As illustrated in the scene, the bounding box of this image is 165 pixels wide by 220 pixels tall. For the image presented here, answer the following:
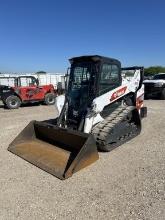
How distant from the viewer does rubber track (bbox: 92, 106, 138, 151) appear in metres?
5.78

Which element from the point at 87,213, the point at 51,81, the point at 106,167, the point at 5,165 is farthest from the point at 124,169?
the point at 51,81

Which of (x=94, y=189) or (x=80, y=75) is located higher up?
(x=80, y=75)

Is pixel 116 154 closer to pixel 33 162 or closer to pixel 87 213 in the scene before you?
pixel 33 162

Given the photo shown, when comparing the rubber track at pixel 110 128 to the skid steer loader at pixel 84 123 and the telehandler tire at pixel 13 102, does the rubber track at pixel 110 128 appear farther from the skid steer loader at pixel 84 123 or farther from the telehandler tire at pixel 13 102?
the telehandler tire at pixel 13 102

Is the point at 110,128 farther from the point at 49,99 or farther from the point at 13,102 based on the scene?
the point at 49,99

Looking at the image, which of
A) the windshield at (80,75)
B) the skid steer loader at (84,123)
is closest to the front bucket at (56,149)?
the skid steer loader at (84,123)

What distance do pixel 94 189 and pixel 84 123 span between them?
6.67 feet

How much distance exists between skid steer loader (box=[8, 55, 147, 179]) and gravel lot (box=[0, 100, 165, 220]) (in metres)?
0.31

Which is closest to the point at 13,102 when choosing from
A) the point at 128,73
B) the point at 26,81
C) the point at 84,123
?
the point at 26,81

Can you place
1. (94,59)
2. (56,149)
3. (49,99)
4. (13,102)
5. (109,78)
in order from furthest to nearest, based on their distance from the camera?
(49,99) → (13,102) → (109,78) → (94,59) → (56,149)

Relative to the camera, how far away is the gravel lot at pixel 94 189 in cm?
361

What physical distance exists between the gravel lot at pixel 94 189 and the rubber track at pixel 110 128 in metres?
0.27

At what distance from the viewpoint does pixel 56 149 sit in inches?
226

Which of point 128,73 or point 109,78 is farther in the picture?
point 128,73
